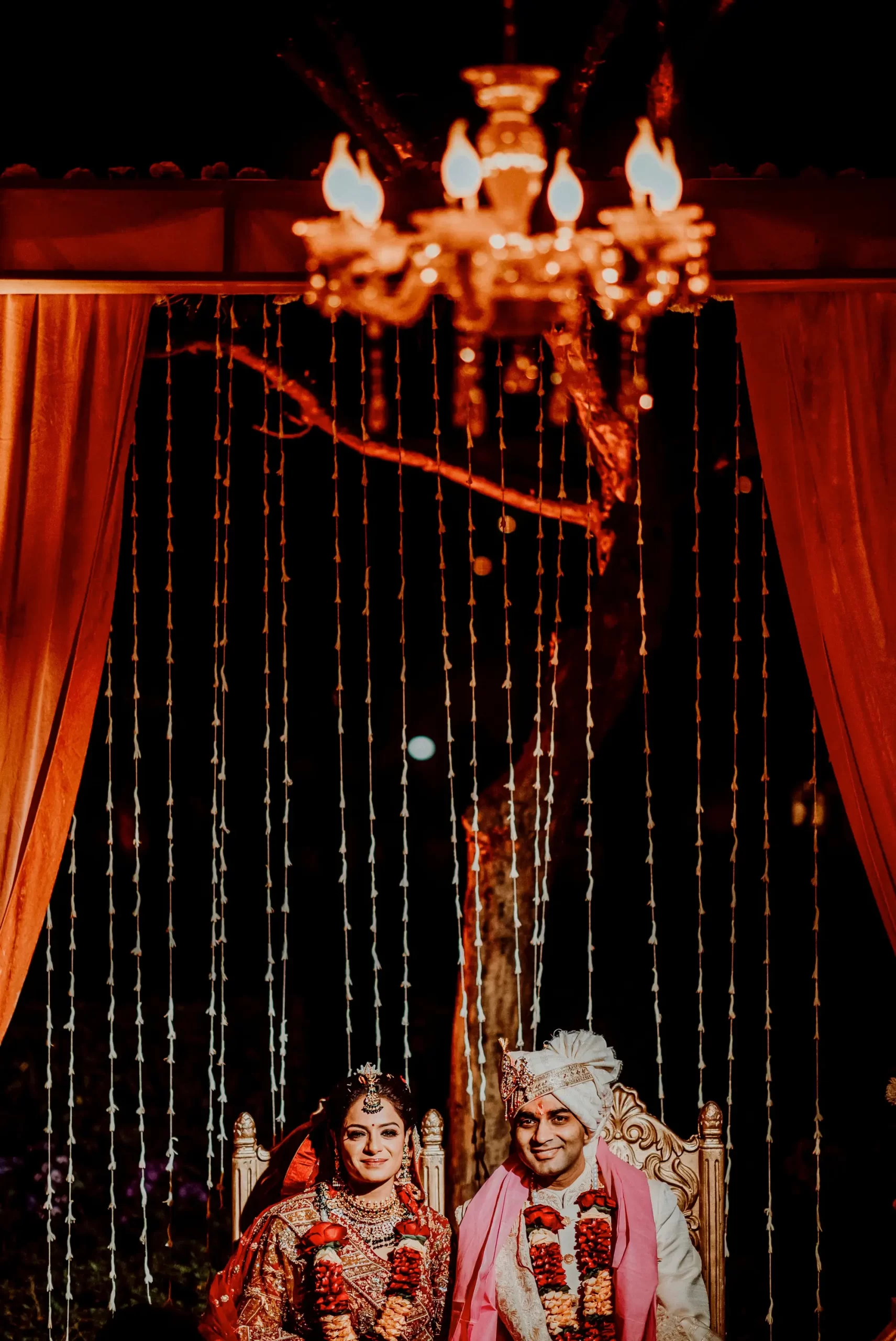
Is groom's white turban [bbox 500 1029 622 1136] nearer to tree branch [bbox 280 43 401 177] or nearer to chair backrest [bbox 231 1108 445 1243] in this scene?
chair backrest [bbox 231 1108 445 1243]

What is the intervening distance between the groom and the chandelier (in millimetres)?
1545

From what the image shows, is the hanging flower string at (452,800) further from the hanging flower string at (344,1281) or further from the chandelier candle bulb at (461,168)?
the chandelier candle bulb at (461,168)

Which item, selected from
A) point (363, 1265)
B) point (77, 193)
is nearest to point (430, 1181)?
point (363, 1265)

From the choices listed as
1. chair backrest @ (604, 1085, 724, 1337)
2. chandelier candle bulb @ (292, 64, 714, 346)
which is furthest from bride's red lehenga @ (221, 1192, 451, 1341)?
chandelier candle bulb @ (292, 64, 714, 346)

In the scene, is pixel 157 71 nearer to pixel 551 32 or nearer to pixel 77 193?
pixel 77 193

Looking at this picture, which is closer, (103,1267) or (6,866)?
(6,866)

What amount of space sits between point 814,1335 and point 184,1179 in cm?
222

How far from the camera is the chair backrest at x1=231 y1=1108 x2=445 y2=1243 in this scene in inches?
137

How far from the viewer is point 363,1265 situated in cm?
327

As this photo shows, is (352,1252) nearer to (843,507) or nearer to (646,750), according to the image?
(646,750)

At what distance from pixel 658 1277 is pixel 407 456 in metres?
2.51

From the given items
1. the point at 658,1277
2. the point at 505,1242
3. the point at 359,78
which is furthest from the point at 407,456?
the point at 658,1277

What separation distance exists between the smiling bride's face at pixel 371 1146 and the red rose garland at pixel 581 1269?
0.32m

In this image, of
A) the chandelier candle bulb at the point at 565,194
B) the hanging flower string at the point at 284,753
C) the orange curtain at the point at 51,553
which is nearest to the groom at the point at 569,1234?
the hanging flower string at the point at 284,753
